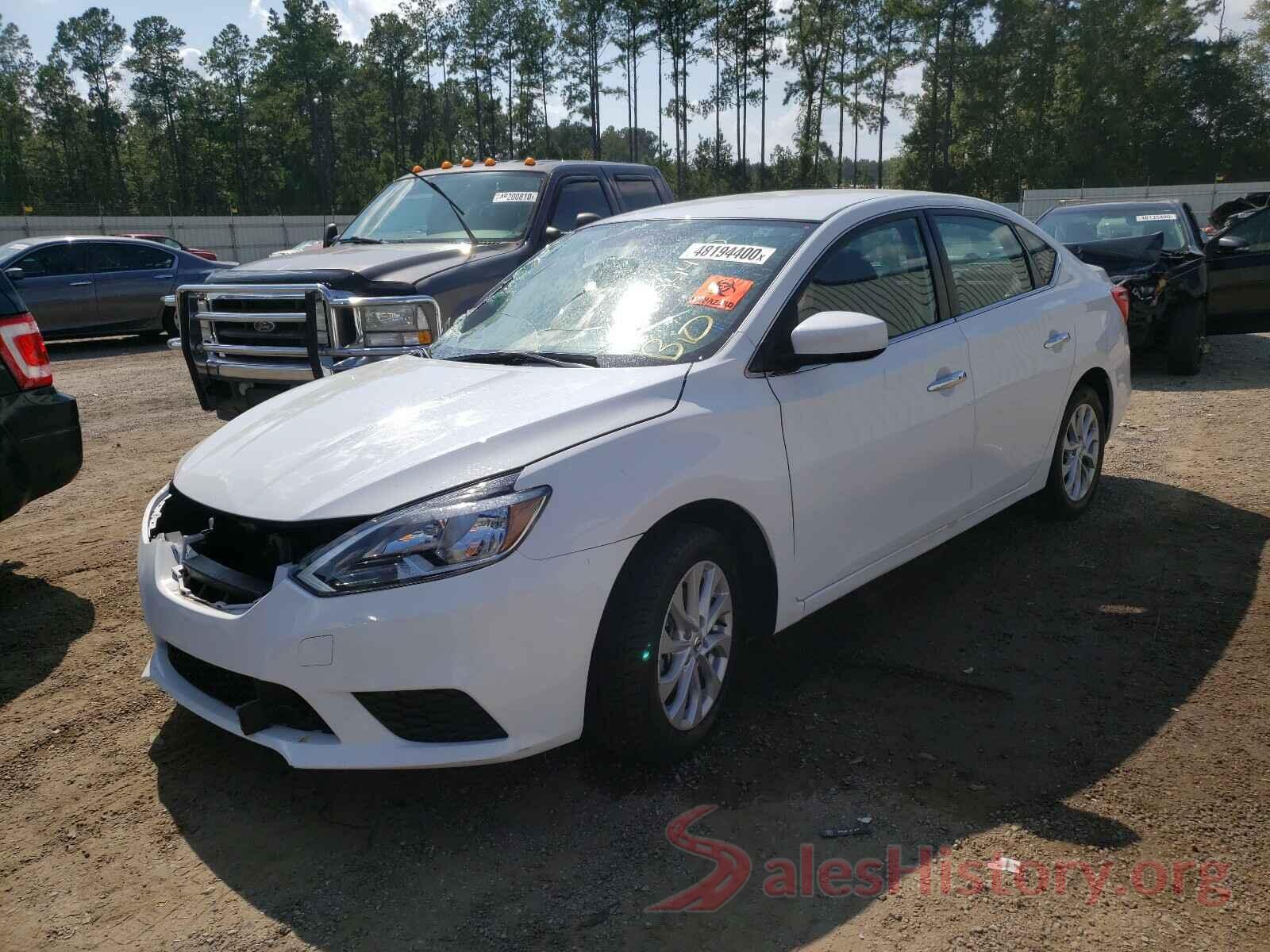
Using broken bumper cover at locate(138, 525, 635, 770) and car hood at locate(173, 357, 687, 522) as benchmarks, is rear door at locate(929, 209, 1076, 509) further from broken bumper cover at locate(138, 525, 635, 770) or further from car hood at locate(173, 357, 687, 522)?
broken bumper cover at locate(138, 525, 635, 770)

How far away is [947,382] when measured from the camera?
13.2ft

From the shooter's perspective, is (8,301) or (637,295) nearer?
(637,295)

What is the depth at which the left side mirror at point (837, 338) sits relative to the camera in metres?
3.26

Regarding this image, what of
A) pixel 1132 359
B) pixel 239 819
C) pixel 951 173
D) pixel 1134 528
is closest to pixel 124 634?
pixel 239 819

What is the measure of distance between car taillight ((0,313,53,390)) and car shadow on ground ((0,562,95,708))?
0.98m

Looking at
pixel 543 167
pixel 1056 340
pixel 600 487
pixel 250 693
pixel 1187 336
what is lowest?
pixel 250 693

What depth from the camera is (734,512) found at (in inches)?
125

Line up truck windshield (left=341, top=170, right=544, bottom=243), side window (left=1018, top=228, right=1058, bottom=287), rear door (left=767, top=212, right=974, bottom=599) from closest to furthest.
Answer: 1. rear door (left=767, top=212, right=974, bottom=599)
2. side window (left=1018, top=228, right=1058, bottom=287)
3. truck windshield (left=341, top=170, right=544, bottom=243)

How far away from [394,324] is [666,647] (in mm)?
3529

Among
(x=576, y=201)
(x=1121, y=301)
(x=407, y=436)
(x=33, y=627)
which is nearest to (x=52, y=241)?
(x=576, y=201)

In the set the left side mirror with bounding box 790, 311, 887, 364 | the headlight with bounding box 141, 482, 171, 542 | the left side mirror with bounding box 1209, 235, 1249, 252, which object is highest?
the left side mirror with bounding box 1209, 235, 1249, 252

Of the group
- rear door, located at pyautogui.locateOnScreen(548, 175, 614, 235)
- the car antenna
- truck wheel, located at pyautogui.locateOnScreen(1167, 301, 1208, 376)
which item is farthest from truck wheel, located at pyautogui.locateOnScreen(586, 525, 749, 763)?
truck wheel, located at pyautogui.locateOnScreen(1167, 301, 1208, 376)

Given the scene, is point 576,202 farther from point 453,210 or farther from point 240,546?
point 240,546

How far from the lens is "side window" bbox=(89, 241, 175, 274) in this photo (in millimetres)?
13766
